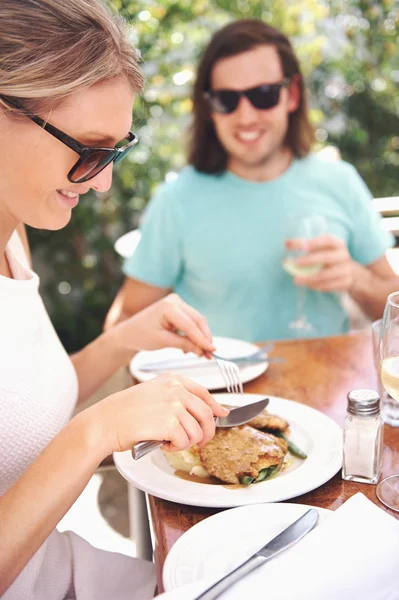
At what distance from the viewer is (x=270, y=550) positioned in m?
0.78

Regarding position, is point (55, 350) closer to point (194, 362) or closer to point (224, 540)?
point (194, 362)

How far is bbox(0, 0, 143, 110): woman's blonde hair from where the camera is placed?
1023 mm

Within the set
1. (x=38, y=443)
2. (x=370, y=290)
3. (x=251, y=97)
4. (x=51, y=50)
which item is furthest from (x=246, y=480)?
(x=251, y=97)

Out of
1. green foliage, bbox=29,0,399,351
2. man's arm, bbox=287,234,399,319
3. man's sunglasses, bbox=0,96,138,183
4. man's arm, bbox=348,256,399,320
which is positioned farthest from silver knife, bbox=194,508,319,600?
green foliage, bbox=29,0,399,351

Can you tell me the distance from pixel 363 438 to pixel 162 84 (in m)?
3.17

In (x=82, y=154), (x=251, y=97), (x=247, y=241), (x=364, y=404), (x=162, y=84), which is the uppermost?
(x=82, y=154)

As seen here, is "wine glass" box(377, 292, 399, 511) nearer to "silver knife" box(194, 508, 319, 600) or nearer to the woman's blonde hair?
"silver knife" box(194, 508, 319, 600)

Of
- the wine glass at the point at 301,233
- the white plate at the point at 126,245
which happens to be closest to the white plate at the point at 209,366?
the wine glass at the point at 301,233

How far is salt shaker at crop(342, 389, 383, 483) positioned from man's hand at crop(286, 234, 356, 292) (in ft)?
2.77

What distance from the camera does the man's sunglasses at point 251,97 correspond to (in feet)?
7.10

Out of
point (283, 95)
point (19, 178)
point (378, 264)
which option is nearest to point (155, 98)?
point (283, 95)

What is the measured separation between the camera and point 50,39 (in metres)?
1.05

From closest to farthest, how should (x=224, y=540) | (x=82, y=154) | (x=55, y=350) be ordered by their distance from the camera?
(x=224, y=540) < (x=82, y=154) < (x=55, y=350)

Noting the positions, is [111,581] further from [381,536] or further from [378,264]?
[378,264]
